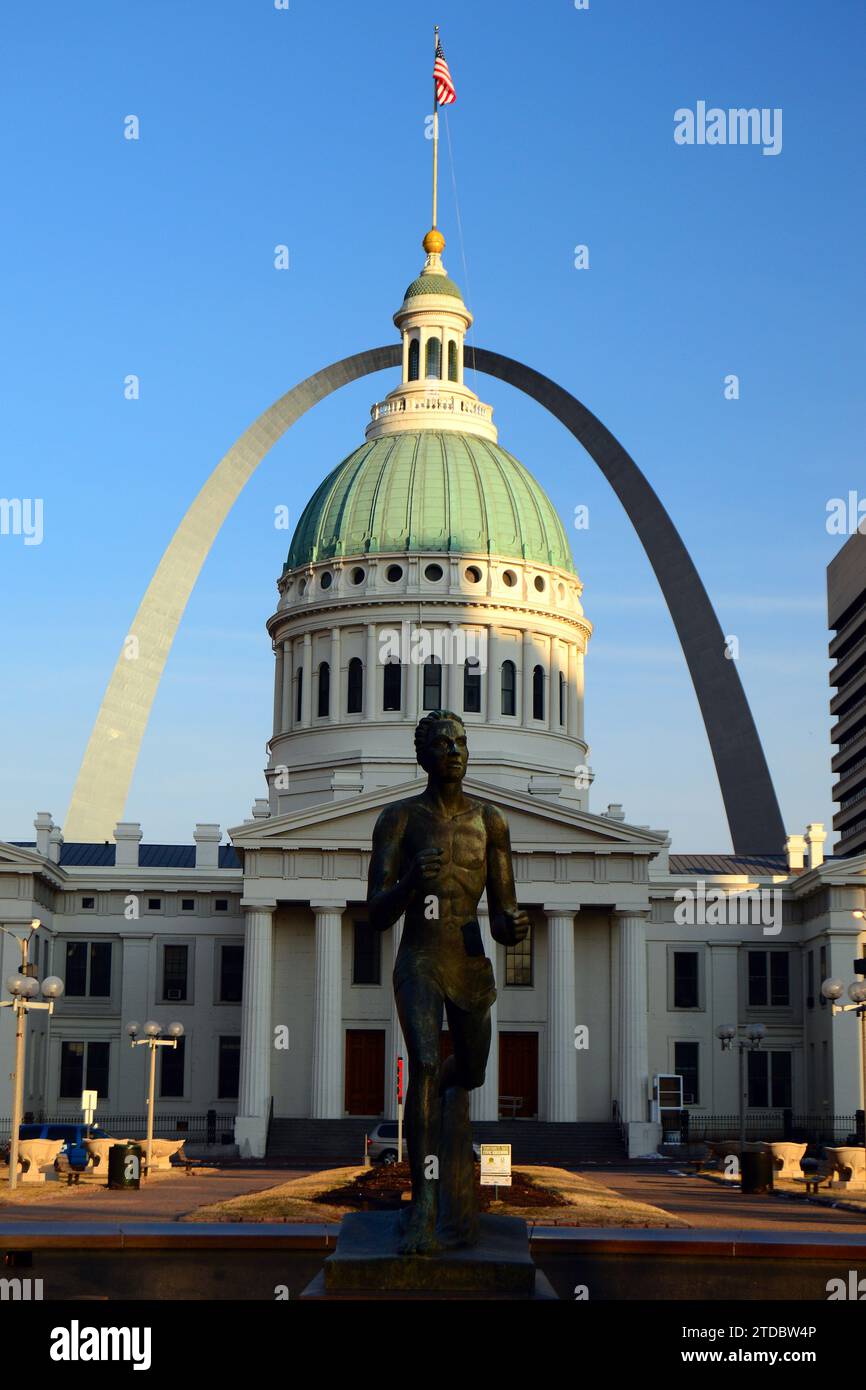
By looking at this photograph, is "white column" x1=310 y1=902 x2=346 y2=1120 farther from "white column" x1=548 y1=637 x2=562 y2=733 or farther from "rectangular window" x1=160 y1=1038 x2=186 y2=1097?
"white column" x1=548 y1=637 x2=562 y2=733

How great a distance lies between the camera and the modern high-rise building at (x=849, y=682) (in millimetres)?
159750

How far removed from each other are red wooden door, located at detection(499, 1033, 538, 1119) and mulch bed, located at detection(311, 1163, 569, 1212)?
127 feet

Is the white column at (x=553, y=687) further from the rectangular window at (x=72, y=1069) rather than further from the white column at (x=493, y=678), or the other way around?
the rectangular window at (x=72, y=1069)

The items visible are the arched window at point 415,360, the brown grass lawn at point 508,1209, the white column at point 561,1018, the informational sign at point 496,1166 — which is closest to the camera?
the brown grass lawn at point 508,1209

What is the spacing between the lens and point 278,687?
336ft

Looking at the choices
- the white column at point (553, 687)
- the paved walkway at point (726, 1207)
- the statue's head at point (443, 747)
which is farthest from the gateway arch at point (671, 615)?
the statue's head at point (443, 747)

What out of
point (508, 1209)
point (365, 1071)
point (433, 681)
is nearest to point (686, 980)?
point (365, 1071)

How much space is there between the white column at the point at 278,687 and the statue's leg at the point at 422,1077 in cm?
8369

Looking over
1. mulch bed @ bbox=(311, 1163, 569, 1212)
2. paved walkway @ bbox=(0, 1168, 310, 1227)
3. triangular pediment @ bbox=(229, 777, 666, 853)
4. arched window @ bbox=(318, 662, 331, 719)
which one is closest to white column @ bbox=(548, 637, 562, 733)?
arched window @ bbox=(318, 662, 331, 719)

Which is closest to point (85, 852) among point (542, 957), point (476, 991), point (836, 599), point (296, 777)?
point (296, 777)

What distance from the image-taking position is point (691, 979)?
87.8 metres
